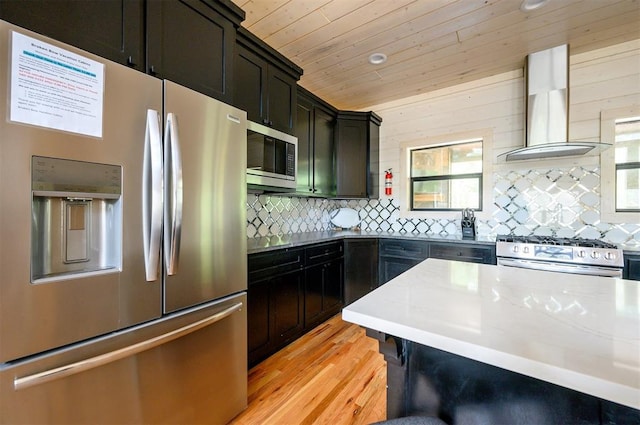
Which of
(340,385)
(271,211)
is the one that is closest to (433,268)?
(340,385)

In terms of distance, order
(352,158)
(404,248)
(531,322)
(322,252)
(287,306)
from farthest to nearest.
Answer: (352,158) < (404,248) < (322,252) < (287,306) < (531,322)

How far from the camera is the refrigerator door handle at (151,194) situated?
110 centimetres

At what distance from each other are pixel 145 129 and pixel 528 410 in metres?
1.60

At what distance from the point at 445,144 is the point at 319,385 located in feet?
9.86

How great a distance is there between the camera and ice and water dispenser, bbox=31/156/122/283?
2.92 ft

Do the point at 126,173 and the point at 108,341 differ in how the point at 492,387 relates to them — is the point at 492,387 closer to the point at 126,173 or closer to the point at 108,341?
the point at 108,341

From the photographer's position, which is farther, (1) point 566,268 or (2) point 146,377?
(1) point 566,268

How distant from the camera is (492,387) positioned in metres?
0.78

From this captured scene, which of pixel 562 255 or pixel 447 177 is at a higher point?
pixel 447 177

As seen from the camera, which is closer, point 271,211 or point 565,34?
point 565,34

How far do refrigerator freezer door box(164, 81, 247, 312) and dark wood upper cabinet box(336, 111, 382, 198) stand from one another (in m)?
2.07

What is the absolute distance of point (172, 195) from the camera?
1.17 metres

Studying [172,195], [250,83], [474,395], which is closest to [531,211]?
[474,395]

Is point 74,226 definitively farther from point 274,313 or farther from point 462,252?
point 462,252
